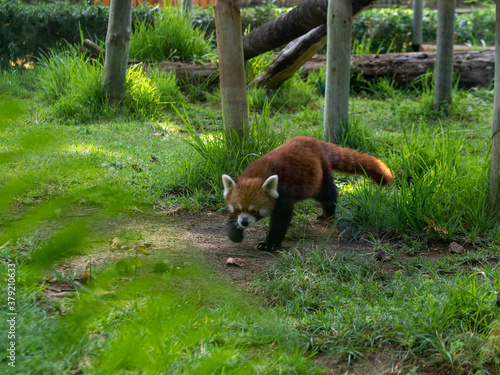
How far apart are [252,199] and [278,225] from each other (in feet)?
0.96

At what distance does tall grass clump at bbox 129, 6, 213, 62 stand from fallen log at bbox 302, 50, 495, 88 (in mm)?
2201

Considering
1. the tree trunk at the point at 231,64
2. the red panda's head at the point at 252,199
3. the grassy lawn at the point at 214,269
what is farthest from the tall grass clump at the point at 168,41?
the red panda's head at the point at 252,199

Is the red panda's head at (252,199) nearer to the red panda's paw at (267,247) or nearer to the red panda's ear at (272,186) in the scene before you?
the red panda's ear at (272,186)

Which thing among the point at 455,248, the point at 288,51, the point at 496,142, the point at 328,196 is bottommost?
the point at 455,248

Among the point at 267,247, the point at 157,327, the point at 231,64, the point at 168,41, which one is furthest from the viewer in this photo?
the point at 168,41

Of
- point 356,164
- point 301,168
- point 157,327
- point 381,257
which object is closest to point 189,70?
point 356,164

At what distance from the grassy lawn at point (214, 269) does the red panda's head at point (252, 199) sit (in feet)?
0.90

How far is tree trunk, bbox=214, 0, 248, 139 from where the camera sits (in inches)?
187

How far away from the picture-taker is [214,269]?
334cm

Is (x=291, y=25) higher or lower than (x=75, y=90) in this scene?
higher

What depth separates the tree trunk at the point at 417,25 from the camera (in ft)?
38.2

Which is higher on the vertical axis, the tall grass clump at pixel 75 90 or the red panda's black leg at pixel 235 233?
the tall grass clump at pixel 75 90

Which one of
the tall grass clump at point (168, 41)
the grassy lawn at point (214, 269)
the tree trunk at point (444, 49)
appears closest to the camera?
the grassy lawn at point (214, 269)

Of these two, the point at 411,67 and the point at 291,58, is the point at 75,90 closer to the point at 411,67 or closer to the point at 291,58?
the point at 291,58
